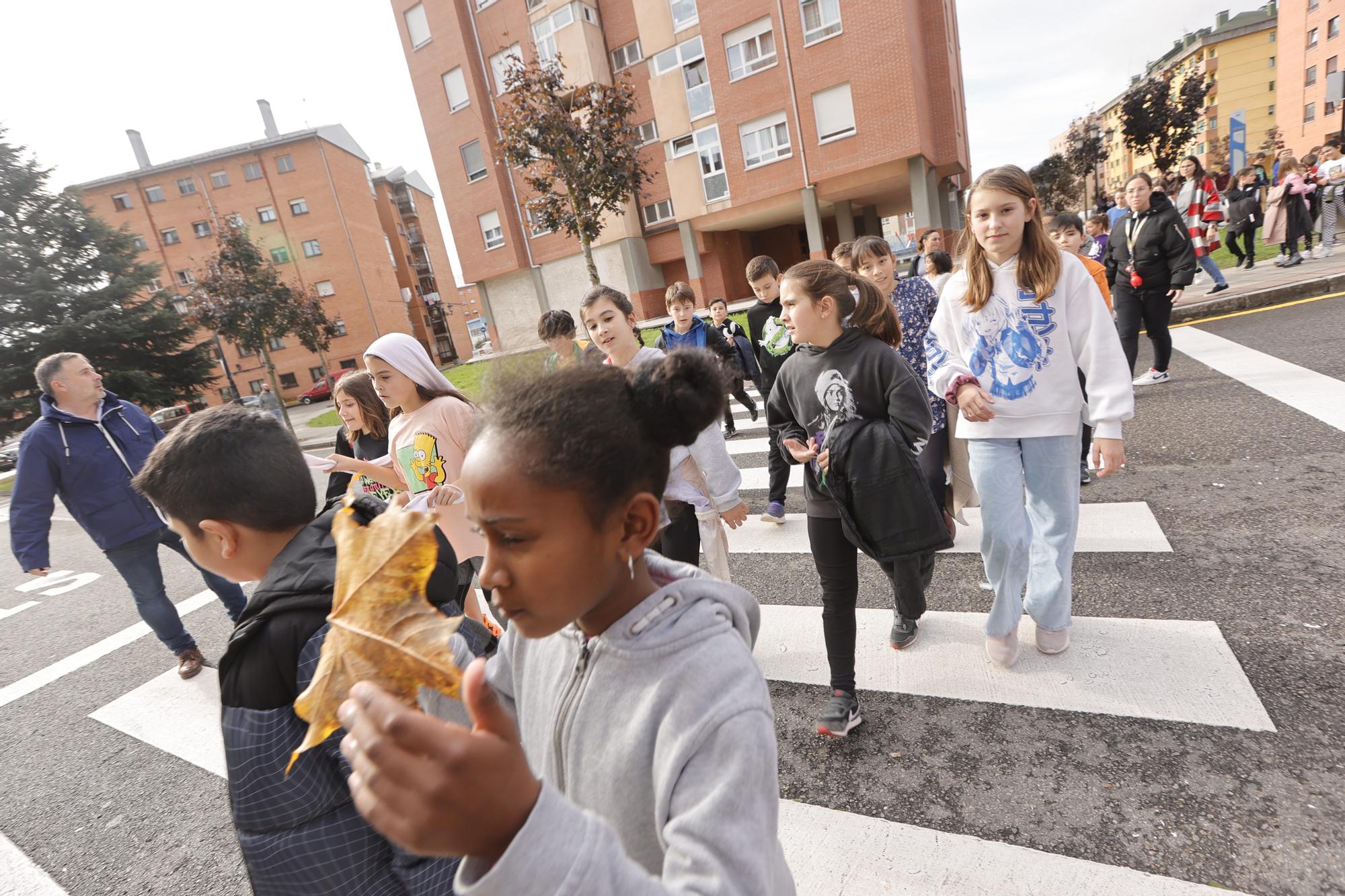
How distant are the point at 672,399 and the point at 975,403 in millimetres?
2076

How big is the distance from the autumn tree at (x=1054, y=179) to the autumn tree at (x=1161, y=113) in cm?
1485

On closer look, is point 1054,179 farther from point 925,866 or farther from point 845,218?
point 925,866

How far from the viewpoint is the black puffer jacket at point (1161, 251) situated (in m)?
6.07

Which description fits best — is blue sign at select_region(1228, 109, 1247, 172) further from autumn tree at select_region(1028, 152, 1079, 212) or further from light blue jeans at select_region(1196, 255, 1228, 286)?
autumn tree at select_region(1028, 152, 1079, 212)

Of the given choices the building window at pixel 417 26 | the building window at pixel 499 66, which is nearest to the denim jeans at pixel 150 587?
the building window at pixel 499 66

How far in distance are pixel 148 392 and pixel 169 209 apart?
27922 mm

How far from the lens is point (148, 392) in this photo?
23750 millimetres

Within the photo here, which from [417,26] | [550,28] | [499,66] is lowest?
[499,66]

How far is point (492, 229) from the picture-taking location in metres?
29.6

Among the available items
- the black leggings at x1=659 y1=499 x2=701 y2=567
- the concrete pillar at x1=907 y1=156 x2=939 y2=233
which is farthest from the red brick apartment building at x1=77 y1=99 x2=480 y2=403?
the black leggings at x1=659 y1=499 x2=701 y2=567

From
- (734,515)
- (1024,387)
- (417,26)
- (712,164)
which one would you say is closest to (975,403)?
(1024,387)

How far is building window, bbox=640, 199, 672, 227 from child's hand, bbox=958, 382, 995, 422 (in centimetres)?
2699

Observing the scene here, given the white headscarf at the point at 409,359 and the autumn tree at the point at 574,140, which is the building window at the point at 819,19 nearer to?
the autumn tree at the point at 574,140

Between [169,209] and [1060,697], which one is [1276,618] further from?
[169,209]
